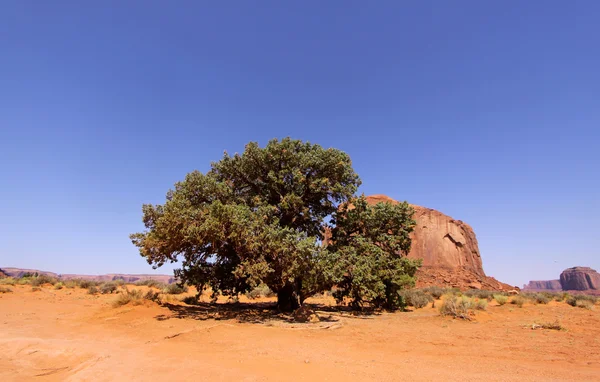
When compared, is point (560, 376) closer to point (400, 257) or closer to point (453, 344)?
point (453, 344)

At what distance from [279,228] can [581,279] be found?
161 meters

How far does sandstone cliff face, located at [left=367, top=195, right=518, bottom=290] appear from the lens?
6475 cm

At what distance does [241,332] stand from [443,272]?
2587 inches

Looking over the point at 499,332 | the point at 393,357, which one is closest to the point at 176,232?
the point at 393,357

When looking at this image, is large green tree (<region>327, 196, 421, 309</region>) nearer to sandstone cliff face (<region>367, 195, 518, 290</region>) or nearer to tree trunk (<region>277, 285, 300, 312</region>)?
tree trunk (<region>277, 285, 300, 312</region>)

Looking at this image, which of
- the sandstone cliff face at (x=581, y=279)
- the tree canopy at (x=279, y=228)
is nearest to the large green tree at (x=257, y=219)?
the tree canopy at (x=279, y=228)

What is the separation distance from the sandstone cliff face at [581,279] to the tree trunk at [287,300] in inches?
6054

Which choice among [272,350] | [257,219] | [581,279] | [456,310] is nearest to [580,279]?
[581,279]

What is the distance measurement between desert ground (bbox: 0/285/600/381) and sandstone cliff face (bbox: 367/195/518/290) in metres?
55.0

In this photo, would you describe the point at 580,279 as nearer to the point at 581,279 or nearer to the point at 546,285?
the point at 581,279

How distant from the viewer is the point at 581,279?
410ft

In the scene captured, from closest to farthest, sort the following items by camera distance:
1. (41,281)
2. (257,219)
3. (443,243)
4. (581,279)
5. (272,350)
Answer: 1. (272,350)
2. (257,219)
3. (41,281)
4. (443,243)
5. (581,279)

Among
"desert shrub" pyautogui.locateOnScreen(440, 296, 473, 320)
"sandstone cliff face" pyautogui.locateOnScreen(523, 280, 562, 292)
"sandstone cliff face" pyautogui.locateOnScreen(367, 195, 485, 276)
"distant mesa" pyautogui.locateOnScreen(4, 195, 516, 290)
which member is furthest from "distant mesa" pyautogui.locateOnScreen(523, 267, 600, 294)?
"desert shrub" pyautogui.locateOnScreen(440, 296, 473, 320)

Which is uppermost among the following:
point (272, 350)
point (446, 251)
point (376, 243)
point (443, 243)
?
point (443, 243)
